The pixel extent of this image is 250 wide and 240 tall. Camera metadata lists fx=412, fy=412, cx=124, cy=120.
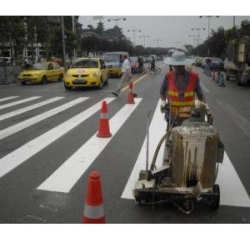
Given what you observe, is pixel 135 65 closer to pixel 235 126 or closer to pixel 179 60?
pixel 235 126

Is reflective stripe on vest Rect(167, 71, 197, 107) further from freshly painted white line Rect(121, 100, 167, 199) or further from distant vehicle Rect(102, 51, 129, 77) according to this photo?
distant vehicle Rect(102, 51, 129, 77)

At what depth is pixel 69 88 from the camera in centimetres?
2070

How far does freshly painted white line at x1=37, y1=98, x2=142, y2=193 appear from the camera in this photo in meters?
5.74

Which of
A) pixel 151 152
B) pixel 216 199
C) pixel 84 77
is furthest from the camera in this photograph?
pixel 84 77

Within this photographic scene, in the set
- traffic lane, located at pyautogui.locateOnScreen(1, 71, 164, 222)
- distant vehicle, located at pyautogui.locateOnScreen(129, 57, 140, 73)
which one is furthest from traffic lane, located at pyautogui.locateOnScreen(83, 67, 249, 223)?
distant vehicle, located at pyautogui.locateOnScreen(129, 57, 140, 73)

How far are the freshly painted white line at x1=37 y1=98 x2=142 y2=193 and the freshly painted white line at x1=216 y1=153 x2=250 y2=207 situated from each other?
206 centimetres

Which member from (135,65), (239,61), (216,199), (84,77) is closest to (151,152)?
(216,199)

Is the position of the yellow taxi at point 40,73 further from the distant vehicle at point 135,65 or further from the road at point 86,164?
the distant vehicle at point 135,65

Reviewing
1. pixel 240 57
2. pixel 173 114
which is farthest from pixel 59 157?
pixel 240 57

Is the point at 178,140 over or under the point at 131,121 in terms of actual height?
Result: over

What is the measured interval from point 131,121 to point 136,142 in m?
2.55

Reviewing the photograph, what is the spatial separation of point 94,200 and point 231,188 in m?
2.44

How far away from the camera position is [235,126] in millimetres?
10234

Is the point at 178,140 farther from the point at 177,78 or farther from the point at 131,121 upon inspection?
the point at 131,121
